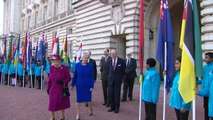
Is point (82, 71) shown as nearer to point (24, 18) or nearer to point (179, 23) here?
point (179, 23)

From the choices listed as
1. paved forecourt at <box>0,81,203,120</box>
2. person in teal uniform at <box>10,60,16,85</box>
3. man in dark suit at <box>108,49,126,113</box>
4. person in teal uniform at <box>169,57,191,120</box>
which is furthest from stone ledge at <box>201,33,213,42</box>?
person in teal uniform at <box>10,60,16,85</box>

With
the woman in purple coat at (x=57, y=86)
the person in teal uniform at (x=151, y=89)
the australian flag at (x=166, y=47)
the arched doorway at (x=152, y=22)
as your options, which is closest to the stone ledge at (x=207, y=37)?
the arched doorway at (x=152, y=22)

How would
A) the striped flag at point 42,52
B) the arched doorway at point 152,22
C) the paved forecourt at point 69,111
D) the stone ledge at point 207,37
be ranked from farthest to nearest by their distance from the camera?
the arched doorway at point 152,22, the striped flag at point 42,52, the stone ledge at point 207,37, the paved forecourt at point 69,111

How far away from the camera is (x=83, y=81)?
6898 mm

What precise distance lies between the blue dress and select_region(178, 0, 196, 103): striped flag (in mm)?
3136

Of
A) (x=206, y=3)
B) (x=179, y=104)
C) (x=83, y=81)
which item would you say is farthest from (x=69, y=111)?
(x=206, y=3)

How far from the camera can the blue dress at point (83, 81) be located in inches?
270

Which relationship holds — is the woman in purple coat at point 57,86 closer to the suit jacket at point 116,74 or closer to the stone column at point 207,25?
the suit jacket at point 116,74

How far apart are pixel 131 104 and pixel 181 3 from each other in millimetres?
10800

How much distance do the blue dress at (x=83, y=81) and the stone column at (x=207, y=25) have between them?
7.47m

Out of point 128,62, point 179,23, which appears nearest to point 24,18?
point 179,23

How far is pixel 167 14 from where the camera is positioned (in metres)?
5.89

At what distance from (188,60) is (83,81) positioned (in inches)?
130

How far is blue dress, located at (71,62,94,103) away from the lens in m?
6.86
